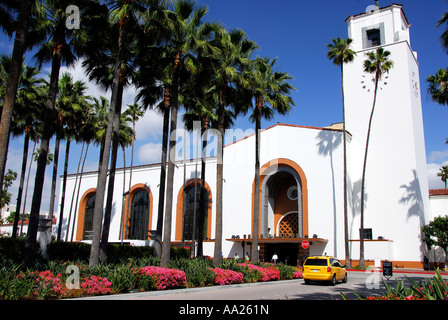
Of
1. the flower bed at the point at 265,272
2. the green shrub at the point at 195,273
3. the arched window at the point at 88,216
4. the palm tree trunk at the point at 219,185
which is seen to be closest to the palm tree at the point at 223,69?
the palm tree trunk at the point at 219,185

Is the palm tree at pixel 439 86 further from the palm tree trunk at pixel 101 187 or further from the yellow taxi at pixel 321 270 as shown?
the palm tree trunk at pixel 101 187

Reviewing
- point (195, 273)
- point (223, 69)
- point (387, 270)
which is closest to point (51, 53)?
point (223, 69)

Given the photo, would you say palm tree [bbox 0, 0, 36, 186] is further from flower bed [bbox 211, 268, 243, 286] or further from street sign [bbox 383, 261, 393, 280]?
street sign [bbox 383, 261, 393, 280]

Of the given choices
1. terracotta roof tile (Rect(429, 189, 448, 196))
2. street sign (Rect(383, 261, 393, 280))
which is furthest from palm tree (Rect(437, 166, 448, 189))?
street sign (Rect(383, 261, 393, 280))

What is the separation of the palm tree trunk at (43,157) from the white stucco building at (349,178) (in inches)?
790

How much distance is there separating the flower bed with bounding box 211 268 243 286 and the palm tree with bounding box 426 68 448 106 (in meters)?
20.7

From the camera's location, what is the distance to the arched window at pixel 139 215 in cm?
4738

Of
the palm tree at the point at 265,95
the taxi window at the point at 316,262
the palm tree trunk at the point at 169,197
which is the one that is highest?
the palm tree at the point at 265,95

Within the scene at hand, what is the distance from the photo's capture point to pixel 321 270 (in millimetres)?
19391

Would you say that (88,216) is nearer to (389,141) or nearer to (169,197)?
(169,197)

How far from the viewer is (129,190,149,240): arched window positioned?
47375 millimetres

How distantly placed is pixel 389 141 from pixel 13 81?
3365 centimetres
